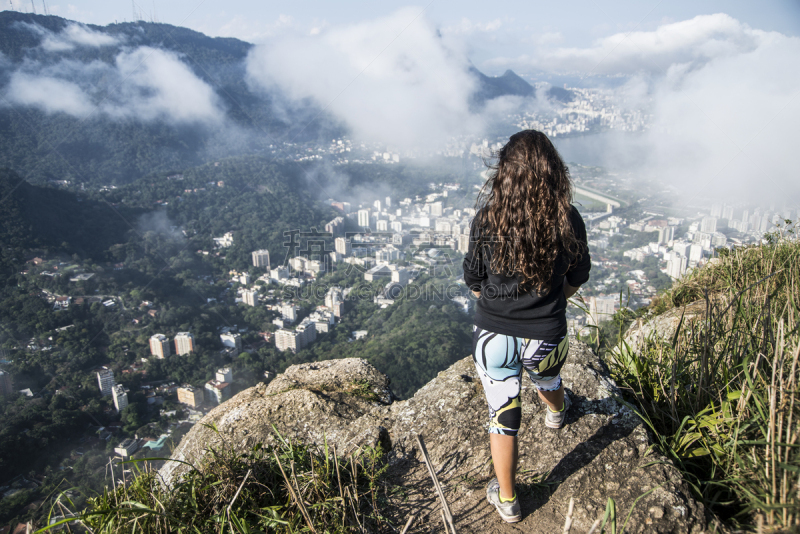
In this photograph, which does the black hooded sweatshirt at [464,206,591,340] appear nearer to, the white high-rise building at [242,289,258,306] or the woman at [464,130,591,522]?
the woman at [464,130,591,522]

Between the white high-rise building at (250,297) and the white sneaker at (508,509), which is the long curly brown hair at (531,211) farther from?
the white high-rise building at (250,297)

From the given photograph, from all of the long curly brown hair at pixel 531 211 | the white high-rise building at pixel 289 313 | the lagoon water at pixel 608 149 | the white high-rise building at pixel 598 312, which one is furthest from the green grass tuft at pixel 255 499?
the lagoon water at pixel 608 149

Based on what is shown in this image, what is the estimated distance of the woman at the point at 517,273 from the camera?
1453 mm

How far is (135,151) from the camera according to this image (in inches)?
1415

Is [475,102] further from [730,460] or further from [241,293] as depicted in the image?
[730,460]

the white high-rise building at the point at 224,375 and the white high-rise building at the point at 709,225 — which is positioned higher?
the white high-rise building at the point at 709,225

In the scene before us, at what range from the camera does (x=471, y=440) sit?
6.66 ft

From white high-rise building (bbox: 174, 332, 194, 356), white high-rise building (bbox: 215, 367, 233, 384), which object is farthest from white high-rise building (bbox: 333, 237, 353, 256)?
white high-rise building (bbox: 215, 367, 233, 384)

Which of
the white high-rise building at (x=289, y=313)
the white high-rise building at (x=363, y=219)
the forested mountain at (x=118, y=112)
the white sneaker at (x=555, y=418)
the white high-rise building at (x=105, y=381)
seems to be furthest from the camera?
the forested mountain at (x=118, y=112)

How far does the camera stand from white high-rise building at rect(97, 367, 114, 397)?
10258 mm

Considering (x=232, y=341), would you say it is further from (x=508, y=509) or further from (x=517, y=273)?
(x=517, y=273)

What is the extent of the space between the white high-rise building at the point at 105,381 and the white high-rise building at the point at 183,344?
178 cm

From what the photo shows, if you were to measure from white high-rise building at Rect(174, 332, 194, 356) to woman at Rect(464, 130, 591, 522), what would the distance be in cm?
1273

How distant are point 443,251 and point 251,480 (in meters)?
16.0
